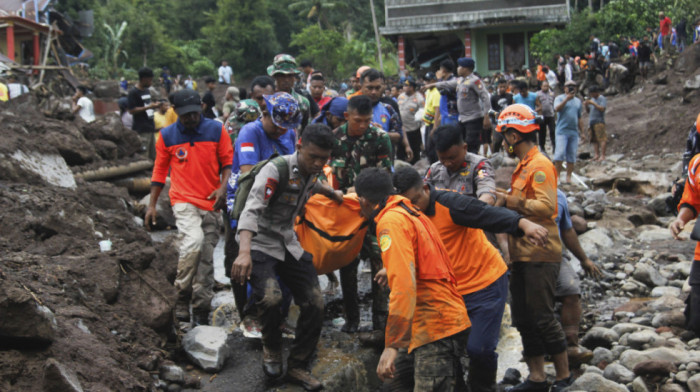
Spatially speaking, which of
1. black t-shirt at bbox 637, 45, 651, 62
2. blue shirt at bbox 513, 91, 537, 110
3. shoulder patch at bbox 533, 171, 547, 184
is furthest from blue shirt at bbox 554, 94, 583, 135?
black t-shirt at bbox 637, 45, 651, 62

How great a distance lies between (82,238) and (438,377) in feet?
12.2

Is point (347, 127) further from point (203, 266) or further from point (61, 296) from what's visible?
point (61, 296)

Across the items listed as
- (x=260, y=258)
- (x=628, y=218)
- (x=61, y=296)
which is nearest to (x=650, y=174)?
(x=628, y=218)

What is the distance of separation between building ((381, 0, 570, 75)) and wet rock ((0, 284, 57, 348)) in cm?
3274

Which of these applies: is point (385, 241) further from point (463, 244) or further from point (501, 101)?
point (501, 101)

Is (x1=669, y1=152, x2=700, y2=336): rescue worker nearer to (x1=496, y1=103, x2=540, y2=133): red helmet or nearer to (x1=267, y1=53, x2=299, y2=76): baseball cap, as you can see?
(x1=496, y1=103, x2=540, y2=133): red helmet

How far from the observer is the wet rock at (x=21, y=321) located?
3.31 metres

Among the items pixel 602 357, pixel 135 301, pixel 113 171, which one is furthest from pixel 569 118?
pixel 135 301

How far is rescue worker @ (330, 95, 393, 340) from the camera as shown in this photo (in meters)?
5.44

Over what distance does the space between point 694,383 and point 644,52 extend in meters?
20.1

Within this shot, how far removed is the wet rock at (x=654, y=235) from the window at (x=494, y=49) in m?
26.6

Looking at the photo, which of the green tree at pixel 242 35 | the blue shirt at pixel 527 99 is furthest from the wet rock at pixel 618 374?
the green tree at pixel 242 35

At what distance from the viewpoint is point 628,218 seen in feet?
33.3

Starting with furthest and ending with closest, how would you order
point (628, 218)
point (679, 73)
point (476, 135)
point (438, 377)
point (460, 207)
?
point (679, 73) < point (628, 218) < point (476, 135) < point (460, 207) < point (438, 377)
